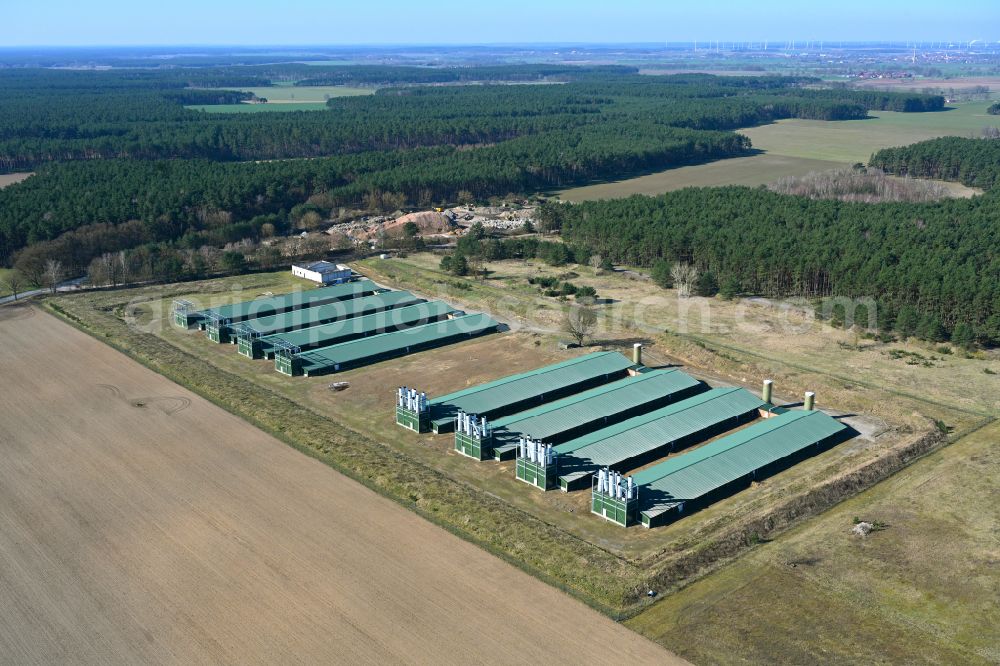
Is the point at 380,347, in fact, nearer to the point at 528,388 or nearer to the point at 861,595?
the point at 528,388

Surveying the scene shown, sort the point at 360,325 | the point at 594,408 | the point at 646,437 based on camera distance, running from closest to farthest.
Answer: the point at 646,437 → the point at 594,408 → the point at 360,325

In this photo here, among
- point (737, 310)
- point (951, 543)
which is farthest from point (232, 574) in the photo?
point (737, 310)

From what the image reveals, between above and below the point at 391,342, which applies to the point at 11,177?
above

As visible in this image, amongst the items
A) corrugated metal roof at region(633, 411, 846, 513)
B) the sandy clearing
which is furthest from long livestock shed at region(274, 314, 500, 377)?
the sandy clearing

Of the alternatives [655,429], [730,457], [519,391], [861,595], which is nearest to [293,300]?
[519,391]

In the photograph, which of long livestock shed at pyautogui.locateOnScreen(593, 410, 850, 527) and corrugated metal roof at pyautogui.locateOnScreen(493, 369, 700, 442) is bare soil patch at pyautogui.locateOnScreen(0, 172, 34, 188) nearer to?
corrugated metal roof at pyautogui.locateOnScreen(493, 369, 700, 442)

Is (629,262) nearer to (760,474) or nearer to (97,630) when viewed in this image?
(760,474)

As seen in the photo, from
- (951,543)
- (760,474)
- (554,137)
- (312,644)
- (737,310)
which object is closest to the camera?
(312,644)
